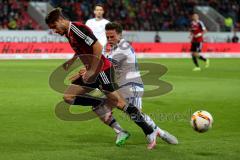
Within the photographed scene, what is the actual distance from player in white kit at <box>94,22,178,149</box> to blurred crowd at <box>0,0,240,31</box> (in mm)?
26811

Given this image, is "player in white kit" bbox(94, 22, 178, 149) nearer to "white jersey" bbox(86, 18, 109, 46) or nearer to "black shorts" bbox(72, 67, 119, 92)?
"black shorts" bbox(72, 67, 119, 92)

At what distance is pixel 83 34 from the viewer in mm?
8086

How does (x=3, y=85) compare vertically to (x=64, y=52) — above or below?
above

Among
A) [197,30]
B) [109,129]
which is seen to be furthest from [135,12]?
[109,129]

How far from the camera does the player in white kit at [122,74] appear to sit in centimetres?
868

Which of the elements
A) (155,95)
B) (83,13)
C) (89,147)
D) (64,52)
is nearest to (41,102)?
(155,95)

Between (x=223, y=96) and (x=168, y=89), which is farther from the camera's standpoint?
(x=168, y=89)

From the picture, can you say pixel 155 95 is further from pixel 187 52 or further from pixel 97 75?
pixel 187 52

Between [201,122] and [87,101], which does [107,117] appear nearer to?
[87,101]

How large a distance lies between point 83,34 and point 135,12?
34.0m

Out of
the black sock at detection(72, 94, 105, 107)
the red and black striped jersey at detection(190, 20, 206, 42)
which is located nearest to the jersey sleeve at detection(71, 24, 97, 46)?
the black sock at detection(72, 94, 105, 107)

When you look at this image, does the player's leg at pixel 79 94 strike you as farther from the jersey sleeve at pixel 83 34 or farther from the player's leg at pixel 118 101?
the jersey sleeve at pixel 83 34

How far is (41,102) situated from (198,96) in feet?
13.6

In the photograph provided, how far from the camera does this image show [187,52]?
36.3 meters
